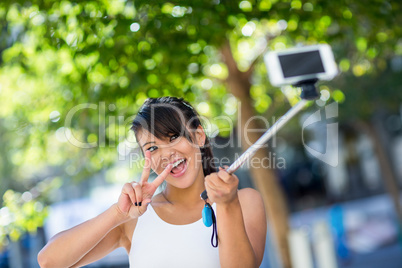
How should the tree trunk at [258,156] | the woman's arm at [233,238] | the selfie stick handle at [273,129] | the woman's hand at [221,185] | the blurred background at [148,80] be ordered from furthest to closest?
the tree trunk at [258,156], the blurred background at [148,80], the woman's arm at [233,238], the woman's hand at [221,185], the selfie stick handle at [273,129]

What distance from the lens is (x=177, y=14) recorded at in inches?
127

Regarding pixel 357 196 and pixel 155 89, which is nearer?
pixel 155 89

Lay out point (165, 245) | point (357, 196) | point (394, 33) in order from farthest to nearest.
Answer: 1. point (357, 196)
2. point (394, 33)
3. point (165, 245)

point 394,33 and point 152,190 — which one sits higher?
point 394,33

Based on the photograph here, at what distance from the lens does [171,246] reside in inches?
73.1

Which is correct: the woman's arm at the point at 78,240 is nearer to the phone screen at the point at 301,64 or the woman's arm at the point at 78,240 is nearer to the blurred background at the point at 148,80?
the phone screen at the point at 301,64

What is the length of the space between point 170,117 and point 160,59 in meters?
1.81

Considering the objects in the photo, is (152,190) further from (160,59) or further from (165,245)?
(160,59)

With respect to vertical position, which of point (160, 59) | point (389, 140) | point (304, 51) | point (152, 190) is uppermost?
point (160, 59)

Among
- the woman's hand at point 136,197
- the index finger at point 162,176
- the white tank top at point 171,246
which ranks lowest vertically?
the white tank top at point 171,246

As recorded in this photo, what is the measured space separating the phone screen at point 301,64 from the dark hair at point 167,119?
2.07 feet

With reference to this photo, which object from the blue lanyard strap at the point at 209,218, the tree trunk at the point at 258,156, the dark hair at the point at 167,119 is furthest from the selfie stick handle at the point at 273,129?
the tree trunk at the point at 258,156

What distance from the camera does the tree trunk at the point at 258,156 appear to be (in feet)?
15.4

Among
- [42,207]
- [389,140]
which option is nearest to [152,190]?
[42,207]
